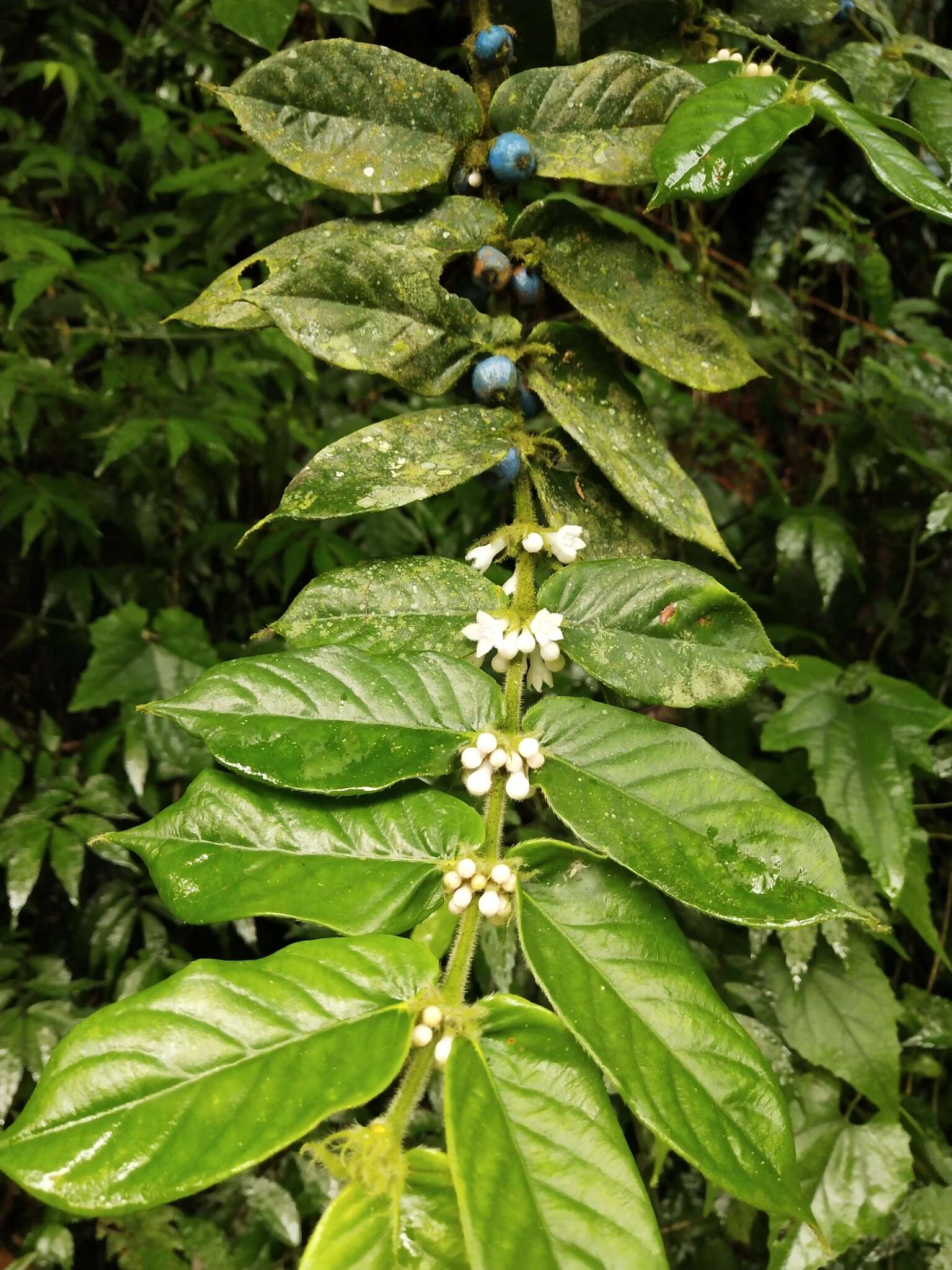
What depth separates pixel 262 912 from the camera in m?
0.37

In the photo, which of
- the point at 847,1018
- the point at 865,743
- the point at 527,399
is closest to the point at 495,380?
the point at 527,399

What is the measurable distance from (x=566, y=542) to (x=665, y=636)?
0.09m

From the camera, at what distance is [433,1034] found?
360 millimetres

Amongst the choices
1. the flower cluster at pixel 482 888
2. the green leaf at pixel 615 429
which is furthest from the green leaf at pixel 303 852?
the green leaf at pixel 615 429

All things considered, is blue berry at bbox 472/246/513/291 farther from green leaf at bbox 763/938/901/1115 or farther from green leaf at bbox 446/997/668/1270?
green leaf at bbox 763/938/901/1115

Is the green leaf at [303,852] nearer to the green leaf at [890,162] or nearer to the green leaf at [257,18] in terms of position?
the green leaf at [890,162]

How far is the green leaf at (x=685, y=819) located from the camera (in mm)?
373

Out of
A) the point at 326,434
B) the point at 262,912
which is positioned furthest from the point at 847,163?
the point at 262,912

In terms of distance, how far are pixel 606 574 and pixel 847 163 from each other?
1.70 m

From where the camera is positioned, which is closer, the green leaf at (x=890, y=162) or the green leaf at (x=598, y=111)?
the green leaf at (x=890, y=162)

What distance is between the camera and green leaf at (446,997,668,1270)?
0.30 metres

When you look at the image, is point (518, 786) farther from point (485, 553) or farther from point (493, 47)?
point (493, 47)

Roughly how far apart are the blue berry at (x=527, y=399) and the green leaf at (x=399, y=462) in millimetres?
29

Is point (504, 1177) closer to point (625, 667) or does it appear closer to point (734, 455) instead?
point (625, 667)
